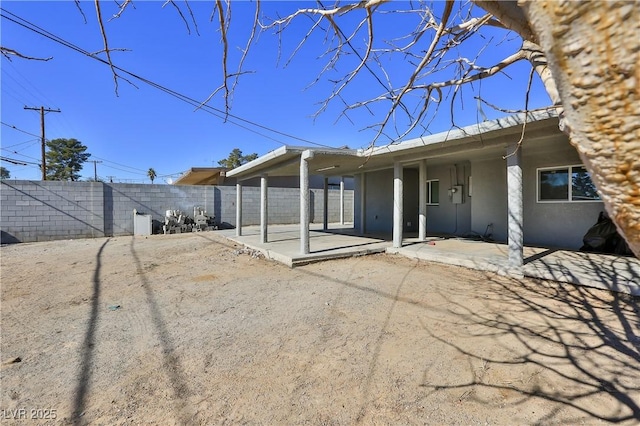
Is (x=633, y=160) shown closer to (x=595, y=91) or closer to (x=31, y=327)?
(x=595, y=91)

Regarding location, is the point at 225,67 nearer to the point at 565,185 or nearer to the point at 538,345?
the point at 538,345

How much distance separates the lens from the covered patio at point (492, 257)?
4727 millimetres

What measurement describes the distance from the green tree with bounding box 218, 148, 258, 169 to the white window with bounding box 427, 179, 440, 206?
3233 centimetres

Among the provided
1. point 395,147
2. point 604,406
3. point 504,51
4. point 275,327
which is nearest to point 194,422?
point 275,327

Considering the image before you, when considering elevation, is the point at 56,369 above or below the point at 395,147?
below

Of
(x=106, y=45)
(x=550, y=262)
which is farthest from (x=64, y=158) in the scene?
(x=550, y=262)

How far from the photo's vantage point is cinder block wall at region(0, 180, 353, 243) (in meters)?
11.2

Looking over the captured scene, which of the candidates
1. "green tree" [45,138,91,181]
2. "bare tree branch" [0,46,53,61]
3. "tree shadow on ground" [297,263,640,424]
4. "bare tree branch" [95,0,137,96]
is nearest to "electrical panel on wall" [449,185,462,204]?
"tree shadow on ground" [297,263,640,424]

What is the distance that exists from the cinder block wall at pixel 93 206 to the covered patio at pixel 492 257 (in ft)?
21.0

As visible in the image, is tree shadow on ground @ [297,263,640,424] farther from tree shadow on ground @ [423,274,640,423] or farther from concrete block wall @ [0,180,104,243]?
concrete block wall @ [0,180,104,243]

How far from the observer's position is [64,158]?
3794 cm

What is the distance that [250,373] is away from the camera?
9.07 feet

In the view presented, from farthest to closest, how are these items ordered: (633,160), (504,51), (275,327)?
(275,327) < (504,51) < (633,160)

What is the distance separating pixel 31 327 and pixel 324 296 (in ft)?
12.0
